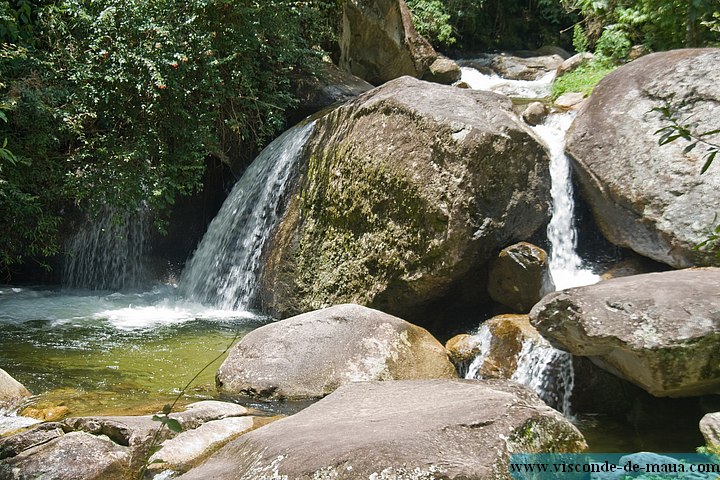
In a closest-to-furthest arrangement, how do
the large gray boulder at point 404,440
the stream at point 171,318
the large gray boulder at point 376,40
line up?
1. the large gray boulder at point 404,440
2. the stream at point 171,318
3. the large gray boulder at point 376,40

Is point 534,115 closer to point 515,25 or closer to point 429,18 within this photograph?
point 429,18

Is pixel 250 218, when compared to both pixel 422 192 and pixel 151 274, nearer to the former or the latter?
pixel 151 274

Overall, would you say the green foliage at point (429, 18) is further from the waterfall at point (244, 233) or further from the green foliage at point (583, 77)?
the waterfall at point (244, 233)

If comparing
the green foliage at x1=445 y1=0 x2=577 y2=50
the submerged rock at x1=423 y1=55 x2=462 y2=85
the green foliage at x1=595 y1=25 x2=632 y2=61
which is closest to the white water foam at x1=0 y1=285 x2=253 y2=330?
the submerged rock at x1=423 y1=55 x2=462 y2=85

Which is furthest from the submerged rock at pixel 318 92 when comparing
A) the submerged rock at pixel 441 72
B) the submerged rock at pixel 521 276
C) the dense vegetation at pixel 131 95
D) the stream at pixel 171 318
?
the submerged rock at pixel 521 276

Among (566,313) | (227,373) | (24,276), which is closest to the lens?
(566,313)

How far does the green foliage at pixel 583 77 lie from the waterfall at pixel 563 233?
177 inches

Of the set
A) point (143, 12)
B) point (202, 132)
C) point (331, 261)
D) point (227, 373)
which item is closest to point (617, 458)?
point (227, 373)

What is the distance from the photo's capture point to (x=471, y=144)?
6598mm

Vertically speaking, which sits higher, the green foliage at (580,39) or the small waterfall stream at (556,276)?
the green foliage at (580,39)

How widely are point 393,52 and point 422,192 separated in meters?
7.19

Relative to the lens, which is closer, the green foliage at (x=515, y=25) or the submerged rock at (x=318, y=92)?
the submerged rock at (x=318, y=92)

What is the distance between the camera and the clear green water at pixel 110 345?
5336 mm

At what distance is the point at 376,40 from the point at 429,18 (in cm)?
558
